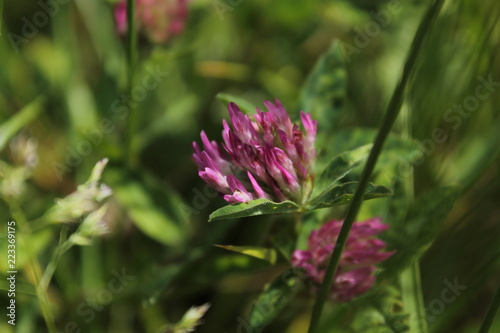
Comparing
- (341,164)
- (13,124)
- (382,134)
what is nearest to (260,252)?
(341,164)

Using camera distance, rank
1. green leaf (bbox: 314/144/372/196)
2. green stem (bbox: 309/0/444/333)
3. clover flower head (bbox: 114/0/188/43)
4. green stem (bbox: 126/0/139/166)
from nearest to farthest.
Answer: green stem (bbox: 309/0/444/333) < green leaf (bbox: 314/144/372/196) < green stem (bbox: 126/0/139/166) < clover flower head (bbox: 114/0/188/43)

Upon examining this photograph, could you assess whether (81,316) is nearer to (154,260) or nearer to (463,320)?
(154,260)

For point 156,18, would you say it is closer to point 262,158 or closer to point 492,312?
point 262,158

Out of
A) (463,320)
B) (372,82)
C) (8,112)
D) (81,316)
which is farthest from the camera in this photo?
(372,82)

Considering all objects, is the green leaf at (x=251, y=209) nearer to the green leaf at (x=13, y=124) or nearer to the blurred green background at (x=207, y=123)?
the blurred green background at (x=207, y=123)

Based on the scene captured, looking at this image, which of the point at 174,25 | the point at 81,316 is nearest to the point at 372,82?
the point at 174,25

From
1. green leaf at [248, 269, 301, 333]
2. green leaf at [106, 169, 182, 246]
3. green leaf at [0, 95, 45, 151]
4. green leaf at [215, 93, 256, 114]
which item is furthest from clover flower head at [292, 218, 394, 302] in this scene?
green leaf at [0, 95, 45, 151]

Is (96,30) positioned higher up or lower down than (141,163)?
higher up

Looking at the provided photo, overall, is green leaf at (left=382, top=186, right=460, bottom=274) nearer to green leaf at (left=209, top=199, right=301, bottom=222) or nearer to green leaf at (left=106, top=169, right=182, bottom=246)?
green leaf at (left=209, top=199, right=301, bottom=222)
